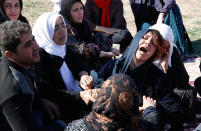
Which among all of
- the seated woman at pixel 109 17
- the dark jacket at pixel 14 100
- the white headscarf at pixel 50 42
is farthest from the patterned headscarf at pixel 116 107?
the seated woman at pixel 109 17

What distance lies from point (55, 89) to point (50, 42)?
563 millimetres

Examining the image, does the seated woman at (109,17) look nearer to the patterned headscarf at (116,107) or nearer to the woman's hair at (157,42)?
the woman's hair at (157,42)

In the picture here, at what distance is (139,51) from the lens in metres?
3.02

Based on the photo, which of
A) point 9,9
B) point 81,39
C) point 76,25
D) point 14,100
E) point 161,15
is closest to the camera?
point 14,100

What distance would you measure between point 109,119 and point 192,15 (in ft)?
24.5

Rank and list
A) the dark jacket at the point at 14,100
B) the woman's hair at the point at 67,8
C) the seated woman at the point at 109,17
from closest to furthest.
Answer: the dark jacket at the point at 14,100
the woman's hair at the point at 67,8
the seated woman at the point at 109,17

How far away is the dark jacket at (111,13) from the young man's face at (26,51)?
3.21 metres

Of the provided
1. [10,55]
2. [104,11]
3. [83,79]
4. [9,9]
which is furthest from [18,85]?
[104,11]

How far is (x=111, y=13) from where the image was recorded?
573cm

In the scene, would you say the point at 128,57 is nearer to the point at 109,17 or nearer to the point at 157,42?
the point at 157,42

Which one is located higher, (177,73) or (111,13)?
(111,13)

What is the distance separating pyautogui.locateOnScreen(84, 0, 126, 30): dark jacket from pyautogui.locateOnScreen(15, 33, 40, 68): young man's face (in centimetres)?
321

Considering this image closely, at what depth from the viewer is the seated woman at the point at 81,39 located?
4.05m

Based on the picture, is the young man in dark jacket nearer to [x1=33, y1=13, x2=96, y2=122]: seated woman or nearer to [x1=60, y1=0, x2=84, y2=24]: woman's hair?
[x1=33, y1=13, x2=96, y2=122]: seated woman
